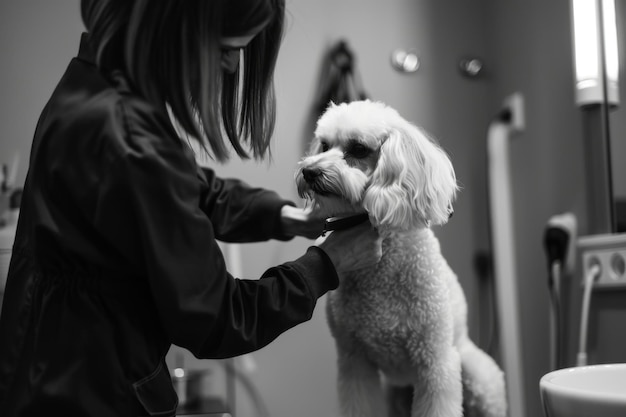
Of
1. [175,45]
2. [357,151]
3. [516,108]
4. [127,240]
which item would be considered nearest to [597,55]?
[516,108]

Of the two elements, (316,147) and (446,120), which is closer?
(316,147)

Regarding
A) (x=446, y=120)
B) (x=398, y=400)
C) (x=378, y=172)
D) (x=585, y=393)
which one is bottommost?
(x=398, y=400)

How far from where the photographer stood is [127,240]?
1.89ft

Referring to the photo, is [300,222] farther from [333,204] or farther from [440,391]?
[440,391]

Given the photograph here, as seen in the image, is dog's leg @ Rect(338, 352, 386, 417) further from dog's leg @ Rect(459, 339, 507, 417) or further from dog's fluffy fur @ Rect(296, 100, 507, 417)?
dog's leg @ Rect(459, 339, 507, 417)

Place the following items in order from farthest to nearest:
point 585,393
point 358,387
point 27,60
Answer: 1. point 27,60
2. point 358,387
3. point 585,393

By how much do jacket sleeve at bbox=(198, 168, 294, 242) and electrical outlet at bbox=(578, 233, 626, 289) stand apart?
619 millimetres

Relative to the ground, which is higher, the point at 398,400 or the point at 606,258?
the point at 606,258

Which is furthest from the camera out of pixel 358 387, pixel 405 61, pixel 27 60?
pixel 405 61

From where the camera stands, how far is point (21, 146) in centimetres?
108

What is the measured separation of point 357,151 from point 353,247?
0.17 meters

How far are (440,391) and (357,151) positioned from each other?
36 centimetres

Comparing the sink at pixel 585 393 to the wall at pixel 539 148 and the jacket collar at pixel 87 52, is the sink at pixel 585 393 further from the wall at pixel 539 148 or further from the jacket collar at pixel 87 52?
the jacket collar at pixel 87 52

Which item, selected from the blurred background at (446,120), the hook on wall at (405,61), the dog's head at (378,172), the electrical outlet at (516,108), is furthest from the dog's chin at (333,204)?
the electrical outlet at (516,108)
